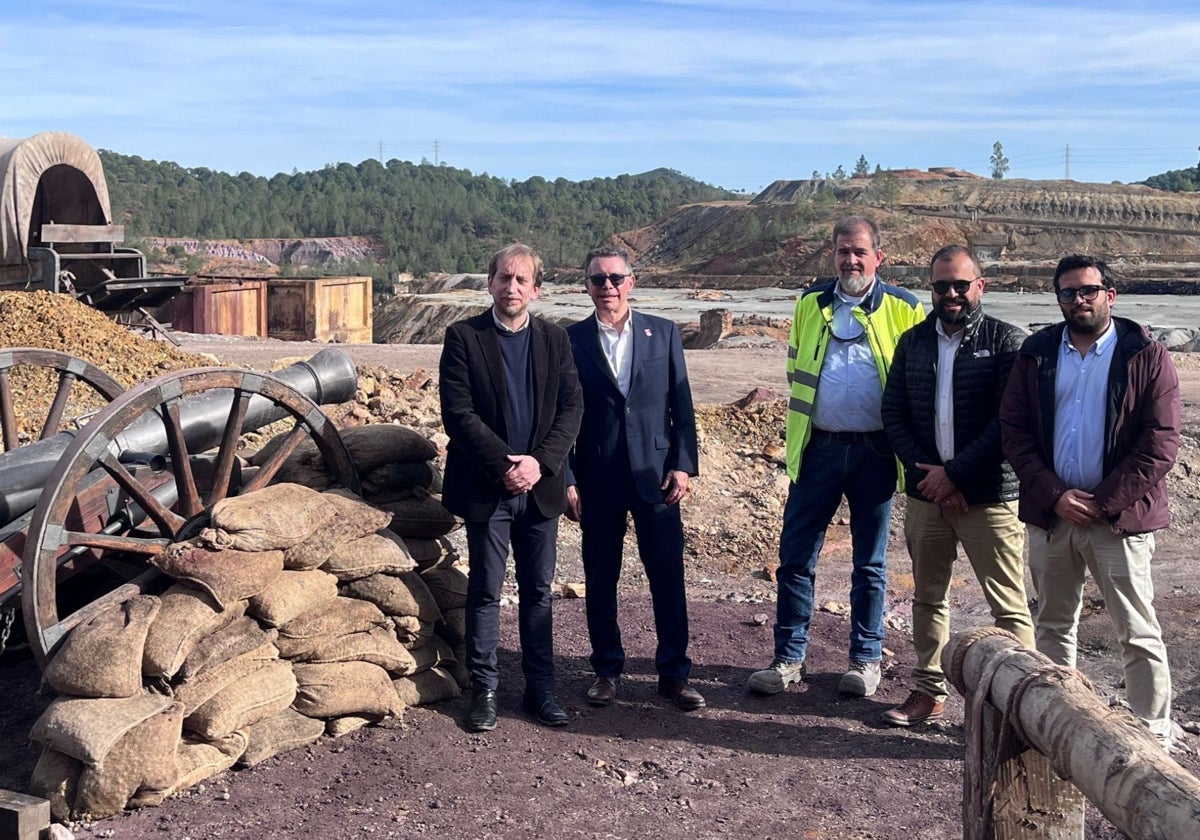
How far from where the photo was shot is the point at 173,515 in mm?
4645

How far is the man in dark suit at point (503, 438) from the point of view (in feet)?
15.7

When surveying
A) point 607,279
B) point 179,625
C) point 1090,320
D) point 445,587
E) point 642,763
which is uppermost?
point 607,279

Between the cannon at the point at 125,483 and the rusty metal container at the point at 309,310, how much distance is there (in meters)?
18.0

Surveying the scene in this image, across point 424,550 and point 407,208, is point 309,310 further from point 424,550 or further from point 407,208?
point 407,208

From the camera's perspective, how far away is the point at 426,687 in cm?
504

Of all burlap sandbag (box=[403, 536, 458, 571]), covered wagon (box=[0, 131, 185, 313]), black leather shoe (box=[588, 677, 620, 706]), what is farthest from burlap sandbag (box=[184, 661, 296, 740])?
covered wagon (box=[0, 131, 185, 313])

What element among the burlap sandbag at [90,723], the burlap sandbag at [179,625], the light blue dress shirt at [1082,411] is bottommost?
the burlap sandbag at [90,723]

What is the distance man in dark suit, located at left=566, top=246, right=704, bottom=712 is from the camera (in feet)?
16.8

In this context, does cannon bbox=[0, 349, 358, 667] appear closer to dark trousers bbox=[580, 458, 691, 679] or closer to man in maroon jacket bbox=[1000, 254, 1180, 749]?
dark trousers bbox=[580, 458, 691, 679]

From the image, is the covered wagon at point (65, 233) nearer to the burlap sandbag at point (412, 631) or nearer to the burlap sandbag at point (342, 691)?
the burlap sandbag at point (412, 631)

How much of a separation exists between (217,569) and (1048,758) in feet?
9.32

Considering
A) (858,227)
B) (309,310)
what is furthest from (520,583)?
(309,310)

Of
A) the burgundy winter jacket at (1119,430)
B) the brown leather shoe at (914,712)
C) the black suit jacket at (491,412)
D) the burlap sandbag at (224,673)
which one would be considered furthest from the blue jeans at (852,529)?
the burlap sandbag at (224,673)

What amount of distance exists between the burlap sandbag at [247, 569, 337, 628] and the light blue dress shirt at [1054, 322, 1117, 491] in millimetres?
2796
